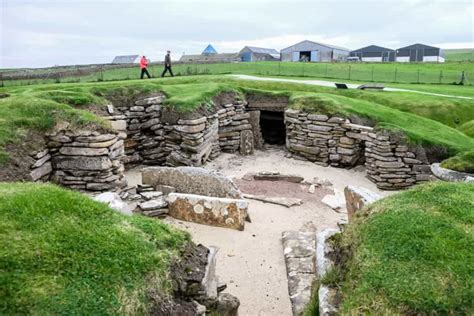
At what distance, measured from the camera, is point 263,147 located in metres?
17.2

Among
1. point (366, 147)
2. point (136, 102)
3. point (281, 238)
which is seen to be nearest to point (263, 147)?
point (366, 147)

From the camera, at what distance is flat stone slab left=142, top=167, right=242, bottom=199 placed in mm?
9328

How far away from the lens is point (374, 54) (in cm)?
5725

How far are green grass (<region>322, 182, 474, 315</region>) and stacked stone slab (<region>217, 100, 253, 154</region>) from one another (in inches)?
415

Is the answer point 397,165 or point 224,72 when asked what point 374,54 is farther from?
point 397,165

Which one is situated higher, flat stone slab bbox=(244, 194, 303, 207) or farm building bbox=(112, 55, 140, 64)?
farm building bbox=(112, 55, 140, 64)

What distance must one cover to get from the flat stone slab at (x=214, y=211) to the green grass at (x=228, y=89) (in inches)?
121

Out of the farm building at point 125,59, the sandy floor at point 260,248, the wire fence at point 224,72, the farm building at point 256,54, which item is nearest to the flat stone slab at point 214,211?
the sandy floor at point 260,248

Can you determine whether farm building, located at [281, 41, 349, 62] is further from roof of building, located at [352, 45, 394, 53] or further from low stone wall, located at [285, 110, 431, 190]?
low stone wall, located at [285, 110, 431, 190]

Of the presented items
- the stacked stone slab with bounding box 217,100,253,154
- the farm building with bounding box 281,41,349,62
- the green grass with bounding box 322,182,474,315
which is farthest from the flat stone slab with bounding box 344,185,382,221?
the farm building with bounding box 281,41,349,62

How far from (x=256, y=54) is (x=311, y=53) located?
23.4ft

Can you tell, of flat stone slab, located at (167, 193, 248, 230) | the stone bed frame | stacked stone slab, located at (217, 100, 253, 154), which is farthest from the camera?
stacked stone slab, located at (217, 100, 253, 154)

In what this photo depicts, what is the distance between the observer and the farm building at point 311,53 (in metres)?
51.9

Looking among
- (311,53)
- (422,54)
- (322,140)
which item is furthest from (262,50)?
(322,140)
